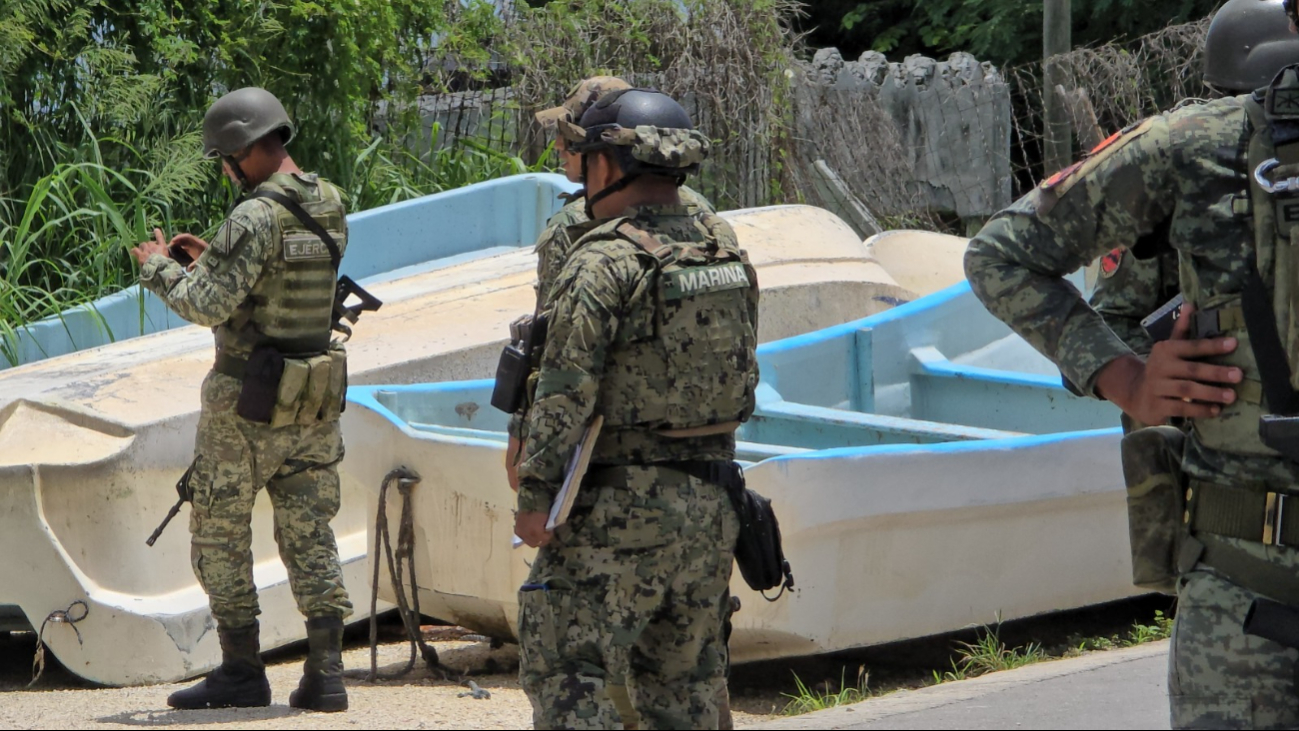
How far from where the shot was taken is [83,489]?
5.12 m

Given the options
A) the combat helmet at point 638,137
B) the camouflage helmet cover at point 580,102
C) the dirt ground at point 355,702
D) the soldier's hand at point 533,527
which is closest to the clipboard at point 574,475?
the soldier's hand at point 533,527

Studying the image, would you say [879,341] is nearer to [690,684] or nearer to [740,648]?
[740,648]

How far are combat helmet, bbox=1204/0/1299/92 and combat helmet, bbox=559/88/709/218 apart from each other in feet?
3.29

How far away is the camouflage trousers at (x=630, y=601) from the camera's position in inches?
120

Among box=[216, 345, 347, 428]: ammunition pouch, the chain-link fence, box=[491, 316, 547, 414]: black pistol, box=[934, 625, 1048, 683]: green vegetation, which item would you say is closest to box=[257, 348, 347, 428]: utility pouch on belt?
box=[216, 345, 347, 428]: ammunition pouch

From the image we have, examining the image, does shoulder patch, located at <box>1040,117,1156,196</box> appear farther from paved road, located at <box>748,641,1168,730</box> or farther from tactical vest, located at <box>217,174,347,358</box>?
tactical vest, located at <box>217,174,347,358</box>

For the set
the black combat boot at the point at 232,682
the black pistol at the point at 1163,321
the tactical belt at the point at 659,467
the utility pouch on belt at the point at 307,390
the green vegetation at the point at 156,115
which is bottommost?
the black combat boot at the point at 232,682

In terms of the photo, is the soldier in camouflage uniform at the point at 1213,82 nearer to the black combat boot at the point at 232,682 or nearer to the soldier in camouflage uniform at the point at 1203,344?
the soldier in camouflage uniform at the point at 1203,344

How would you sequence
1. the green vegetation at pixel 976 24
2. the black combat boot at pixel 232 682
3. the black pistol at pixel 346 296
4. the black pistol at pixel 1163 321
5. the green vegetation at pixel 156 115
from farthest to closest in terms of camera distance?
the green vegetation at pixel 976 24, the green vegetation at pixel 156 115, the black pistol at pixel 346 296, the black combat boot at pixel 232 682, the black pistol at pixel 1163 321

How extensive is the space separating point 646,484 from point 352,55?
666cm

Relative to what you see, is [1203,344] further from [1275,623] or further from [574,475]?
[574,475]

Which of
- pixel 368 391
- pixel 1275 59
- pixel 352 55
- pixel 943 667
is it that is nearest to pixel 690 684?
pixel 1275 59

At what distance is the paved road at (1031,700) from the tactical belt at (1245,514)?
104cm

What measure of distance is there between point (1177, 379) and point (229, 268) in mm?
2940
